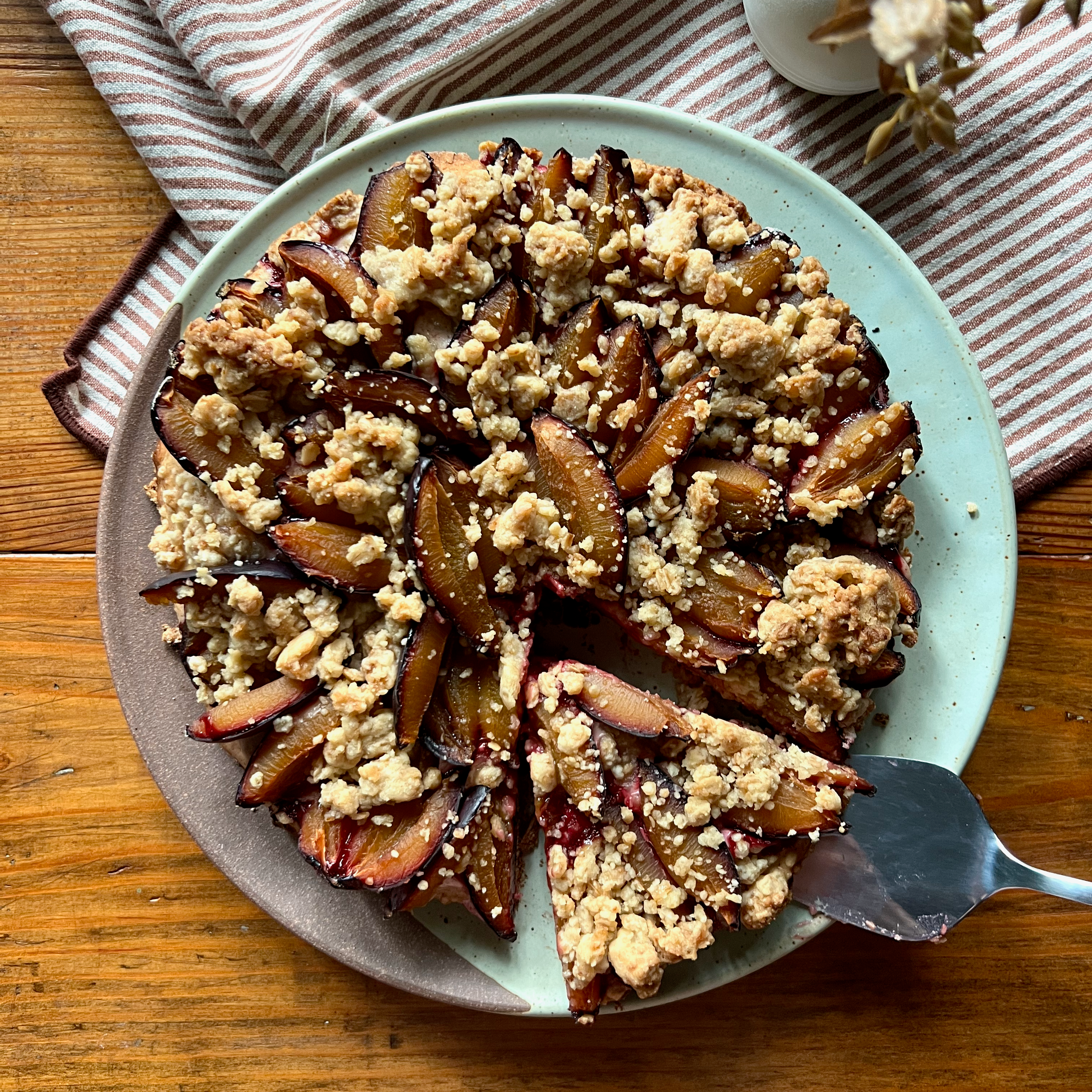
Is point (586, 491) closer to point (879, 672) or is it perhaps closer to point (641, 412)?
point (641, 412)

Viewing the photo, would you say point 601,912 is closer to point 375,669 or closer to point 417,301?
point 375,669

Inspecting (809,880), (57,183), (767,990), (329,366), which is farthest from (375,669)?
(57,183)

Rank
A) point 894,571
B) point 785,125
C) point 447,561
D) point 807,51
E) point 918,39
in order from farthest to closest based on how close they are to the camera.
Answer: point 785,125
point 807,51
point 894,571
point 447,561
point 918,39

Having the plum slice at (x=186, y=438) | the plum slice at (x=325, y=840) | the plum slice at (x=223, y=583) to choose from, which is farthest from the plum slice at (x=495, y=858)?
the plum slice at (x=186, y=438)

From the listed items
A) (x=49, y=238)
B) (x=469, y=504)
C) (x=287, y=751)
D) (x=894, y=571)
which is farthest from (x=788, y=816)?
(x=49, y=238)

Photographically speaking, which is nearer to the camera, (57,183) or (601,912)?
(601,912)

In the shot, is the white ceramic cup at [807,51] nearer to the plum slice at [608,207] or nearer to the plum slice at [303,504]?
the plum slice at [608,207]

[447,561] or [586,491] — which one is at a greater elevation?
[586,491]

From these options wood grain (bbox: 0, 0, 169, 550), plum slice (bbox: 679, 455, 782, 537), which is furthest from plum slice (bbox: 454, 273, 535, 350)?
wood grain (bbox: 0, 0, 169, 550)
